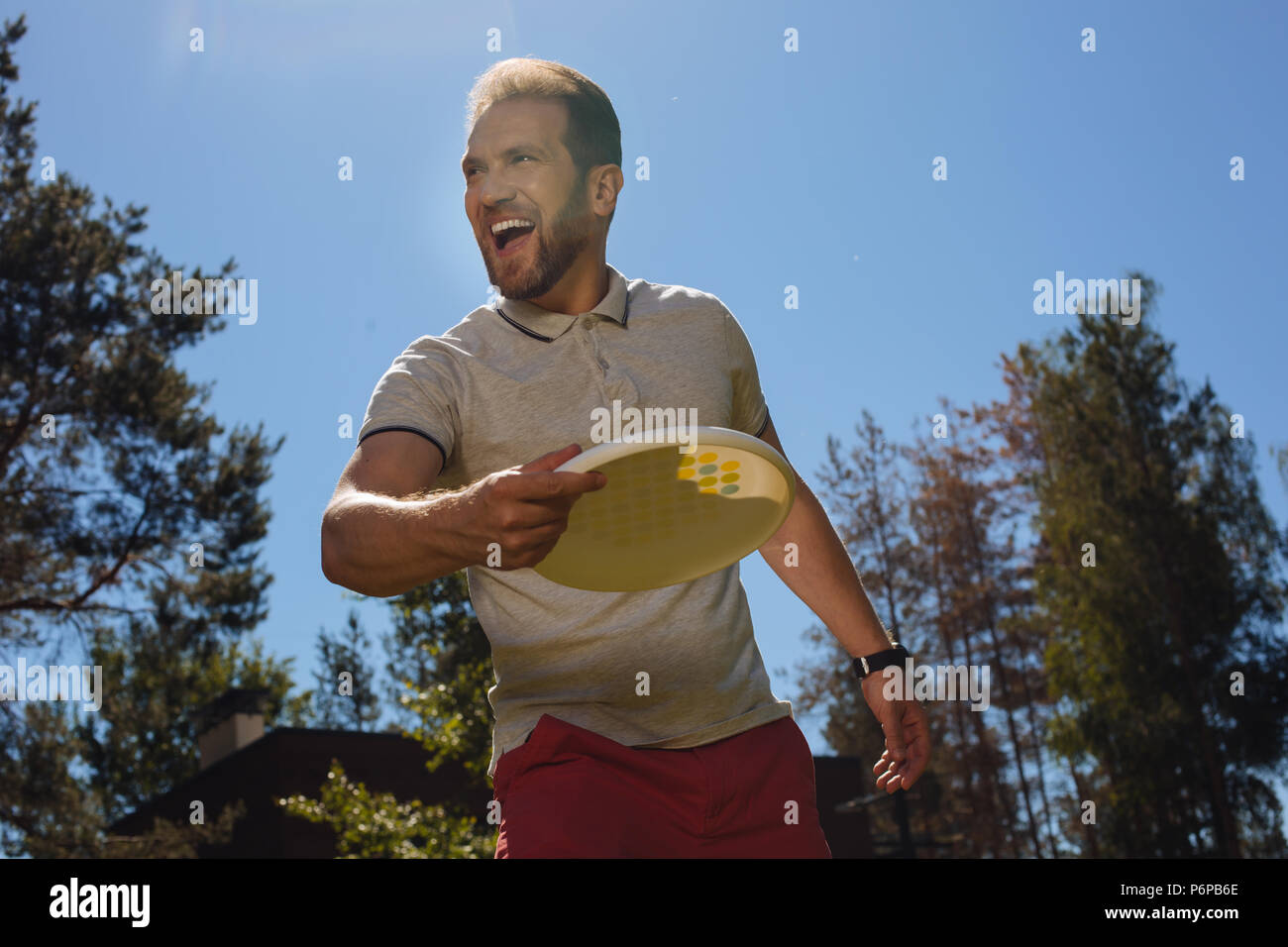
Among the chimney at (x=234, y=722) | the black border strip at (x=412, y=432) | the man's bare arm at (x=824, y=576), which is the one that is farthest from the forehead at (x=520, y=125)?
the chimney at (x=234, y=722)

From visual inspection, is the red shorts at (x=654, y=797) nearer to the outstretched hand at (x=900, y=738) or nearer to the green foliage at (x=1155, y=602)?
the outstretched hand at (x=900, y=738)

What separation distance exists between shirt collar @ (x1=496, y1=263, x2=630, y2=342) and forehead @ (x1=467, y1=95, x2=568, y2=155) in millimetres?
374

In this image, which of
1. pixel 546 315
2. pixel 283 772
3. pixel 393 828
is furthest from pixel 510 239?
pixel 283 772

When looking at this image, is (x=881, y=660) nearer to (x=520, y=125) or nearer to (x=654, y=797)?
(x=654, y=797)

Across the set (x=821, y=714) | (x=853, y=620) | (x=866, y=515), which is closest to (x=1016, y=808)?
(x=821, y=714)

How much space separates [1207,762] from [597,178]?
2563 cm

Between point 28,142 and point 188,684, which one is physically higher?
point 28,142

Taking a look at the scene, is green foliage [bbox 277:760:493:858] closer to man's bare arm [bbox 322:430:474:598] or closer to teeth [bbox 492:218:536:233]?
teeth [bbox 492:218:536:233]

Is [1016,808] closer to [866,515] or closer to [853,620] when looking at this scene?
[866,515]

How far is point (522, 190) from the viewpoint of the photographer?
2.75 meters

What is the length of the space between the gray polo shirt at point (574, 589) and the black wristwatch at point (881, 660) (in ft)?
1.47

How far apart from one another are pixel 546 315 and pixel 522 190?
302 mm

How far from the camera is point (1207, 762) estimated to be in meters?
24.4

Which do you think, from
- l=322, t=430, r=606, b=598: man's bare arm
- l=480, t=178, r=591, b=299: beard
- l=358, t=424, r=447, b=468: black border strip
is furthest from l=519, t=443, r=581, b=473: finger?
l=480, t=178, r=591, b=299: beard
